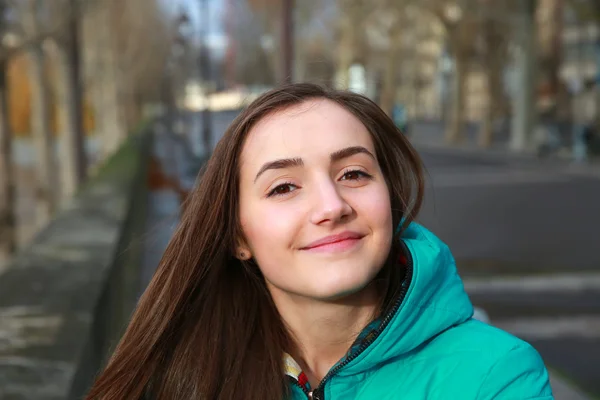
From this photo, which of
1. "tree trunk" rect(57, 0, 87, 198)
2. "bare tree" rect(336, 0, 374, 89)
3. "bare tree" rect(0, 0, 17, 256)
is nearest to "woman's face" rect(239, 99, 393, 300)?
"bare tree" rect(0, 0, 17, 256)

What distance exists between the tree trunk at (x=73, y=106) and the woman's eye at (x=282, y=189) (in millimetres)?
16024

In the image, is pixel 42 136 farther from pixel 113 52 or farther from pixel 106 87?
pixel 113 52

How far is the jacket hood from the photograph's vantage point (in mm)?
1753

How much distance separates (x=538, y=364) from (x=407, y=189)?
610mm

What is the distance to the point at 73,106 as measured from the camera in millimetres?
17672

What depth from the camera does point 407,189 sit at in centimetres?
217

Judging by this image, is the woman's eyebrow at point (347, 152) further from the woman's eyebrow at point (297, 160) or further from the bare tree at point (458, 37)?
the bare tree at point (458, 37)

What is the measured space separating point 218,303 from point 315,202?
45cm

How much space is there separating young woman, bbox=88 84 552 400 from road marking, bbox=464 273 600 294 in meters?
7.19

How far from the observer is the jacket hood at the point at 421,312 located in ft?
5.75

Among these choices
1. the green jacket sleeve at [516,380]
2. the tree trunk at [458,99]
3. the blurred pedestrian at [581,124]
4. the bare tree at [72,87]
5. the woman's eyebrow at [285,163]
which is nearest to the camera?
the green jacket sleeve at [516,380]

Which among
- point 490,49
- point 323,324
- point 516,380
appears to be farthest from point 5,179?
point 490,49

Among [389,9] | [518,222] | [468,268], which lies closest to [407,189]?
[468,268]

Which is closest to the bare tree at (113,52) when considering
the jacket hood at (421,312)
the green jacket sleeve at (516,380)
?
the jacket hood at (421,312)
